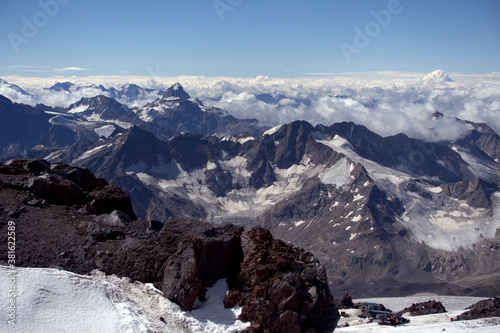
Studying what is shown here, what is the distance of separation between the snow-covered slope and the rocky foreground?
834 mm

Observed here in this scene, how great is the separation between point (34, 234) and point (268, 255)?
18.2 meters

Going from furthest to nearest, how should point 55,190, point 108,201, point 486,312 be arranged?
point 486,312
point 108,201
point 55,190

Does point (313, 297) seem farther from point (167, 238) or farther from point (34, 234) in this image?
point (34, 234)

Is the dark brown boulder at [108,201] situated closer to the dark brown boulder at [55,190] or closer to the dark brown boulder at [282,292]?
the dark brown boulder at [55,190]

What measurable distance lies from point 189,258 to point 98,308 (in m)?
6.48

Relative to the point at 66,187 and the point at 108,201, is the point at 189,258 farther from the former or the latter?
the point at 66,187

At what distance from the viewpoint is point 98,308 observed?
78.9 feet

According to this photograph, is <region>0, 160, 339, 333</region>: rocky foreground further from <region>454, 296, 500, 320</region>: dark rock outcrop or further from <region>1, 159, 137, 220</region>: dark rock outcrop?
<region>454, 296, 500, 320</region>: dark rock outcrop

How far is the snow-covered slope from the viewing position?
22.6 meters

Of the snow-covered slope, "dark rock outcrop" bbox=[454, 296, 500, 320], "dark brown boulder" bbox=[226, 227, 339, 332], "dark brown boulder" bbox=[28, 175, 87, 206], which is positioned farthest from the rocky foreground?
"dark rock outcrop" bbox=[454, 296, 500, 320]

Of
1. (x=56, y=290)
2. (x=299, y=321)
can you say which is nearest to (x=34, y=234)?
(x=56, y=290)

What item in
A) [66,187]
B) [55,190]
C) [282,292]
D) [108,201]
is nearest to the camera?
[282,292]

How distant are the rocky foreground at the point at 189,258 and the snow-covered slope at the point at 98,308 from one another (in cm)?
83

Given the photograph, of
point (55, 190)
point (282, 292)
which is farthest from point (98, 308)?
point (55, 190)
